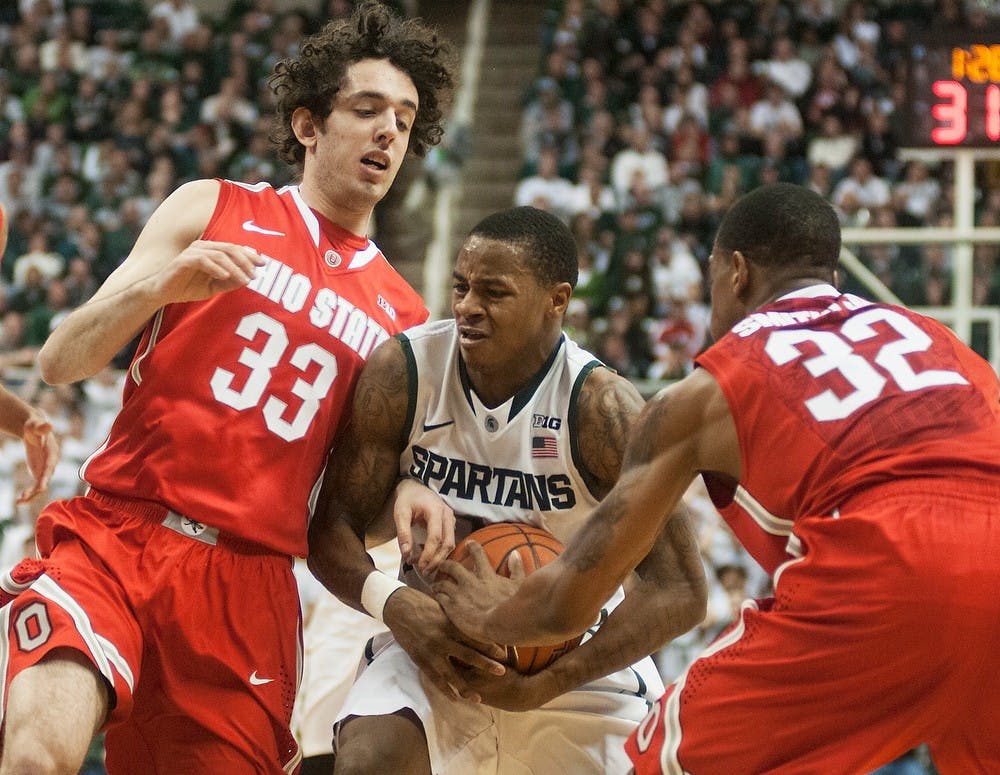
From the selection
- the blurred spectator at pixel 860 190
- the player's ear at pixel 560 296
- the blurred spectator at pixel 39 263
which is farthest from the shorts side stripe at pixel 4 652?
the blurred spectator at pixel 860 190

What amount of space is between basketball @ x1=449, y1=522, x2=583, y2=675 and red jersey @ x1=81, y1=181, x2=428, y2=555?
0.52m

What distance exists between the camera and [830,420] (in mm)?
3270

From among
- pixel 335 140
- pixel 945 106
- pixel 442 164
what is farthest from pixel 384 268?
pixel 442 164

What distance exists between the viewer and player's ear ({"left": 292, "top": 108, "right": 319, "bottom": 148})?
4.52 m

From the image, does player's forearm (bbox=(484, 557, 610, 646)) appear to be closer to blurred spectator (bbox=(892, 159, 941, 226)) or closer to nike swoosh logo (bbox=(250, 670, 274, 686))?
nike swoosh logo (bbox=(250, 670, 274, 686))

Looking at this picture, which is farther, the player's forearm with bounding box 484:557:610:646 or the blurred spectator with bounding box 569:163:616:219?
the blurred spectator with bounding box 569:163:616:219

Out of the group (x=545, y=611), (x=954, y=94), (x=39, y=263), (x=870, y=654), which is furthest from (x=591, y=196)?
(x=870, y=654)

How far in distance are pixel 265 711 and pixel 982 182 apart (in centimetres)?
806

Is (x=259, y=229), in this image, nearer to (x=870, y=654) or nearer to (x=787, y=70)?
(x=870, y=654)

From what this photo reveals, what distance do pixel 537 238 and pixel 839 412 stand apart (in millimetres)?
1163

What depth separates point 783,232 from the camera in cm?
371

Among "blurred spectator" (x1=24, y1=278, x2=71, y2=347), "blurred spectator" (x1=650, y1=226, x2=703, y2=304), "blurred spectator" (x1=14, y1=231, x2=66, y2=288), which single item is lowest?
"blurred spectator" (x1=24, y1=278, x2=71, y2=347)

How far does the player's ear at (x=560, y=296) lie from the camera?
415cm

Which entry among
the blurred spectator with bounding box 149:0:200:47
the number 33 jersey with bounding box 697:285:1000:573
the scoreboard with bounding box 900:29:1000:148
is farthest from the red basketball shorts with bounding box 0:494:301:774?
the blurred spectator with bounding box 149:0:200:47
